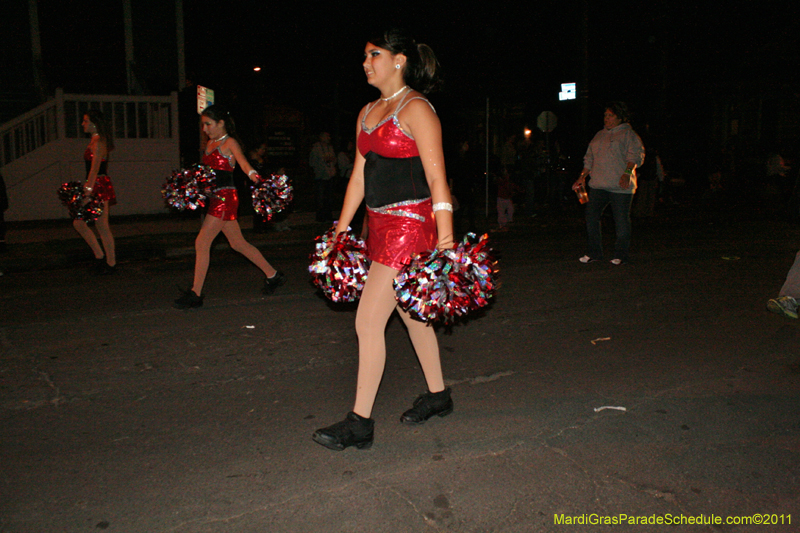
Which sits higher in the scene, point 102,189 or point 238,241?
point 102,189

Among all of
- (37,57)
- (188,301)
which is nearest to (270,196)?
(188,301)

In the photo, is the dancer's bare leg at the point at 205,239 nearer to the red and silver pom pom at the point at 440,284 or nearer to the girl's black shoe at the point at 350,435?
the girl's black shoe at the point at 350,435

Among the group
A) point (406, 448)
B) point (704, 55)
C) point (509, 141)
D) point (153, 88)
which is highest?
point (704, 55)

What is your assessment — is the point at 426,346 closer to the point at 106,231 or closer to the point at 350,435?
the point at 350,435

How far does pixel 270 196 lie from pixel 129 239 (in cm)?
582

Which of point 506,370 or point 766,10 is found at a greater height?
point 766,10

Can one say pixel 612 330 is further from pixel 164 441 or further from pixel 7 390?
pixel 7 390

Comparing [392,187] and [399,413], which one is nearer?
[392,187]

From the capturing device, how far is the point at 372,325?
3.50 m

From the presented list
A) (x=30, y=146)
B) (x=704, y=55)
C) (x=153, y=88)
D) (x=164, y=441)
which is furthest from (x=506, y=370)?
(x=704, y=55)

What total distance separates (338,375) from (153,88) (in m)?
15.7

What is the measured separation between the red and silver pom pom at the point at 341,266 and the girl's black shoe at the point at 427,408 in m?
0.77

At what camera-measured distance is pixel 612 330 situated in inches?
231

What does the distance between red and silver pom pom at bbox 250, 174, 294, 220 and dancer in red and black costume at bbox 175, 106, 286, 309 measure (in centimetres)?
12
